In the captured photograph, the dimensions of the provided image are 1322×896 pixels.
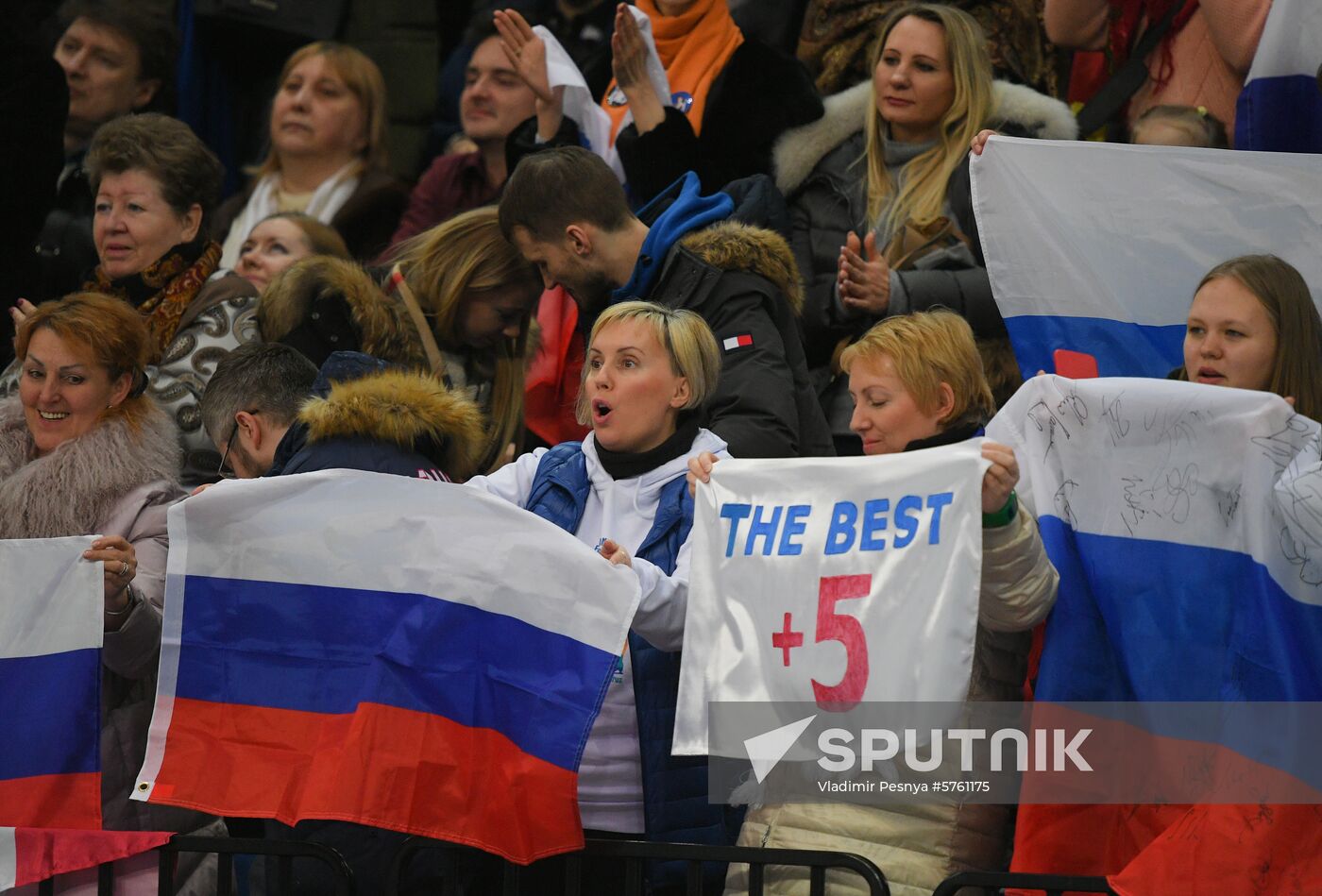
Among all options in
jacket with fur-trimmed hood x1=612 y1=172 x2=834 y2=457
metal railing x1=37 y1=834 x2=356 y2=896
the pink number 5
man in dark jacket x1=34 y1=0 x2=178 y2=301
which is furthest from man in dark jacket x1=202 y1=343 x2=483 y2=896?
man in dark jacket x1=34 y1=0 x2=178 y2=301

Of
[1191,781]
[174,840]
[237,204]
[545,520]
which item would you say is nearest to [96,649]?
[174,840]

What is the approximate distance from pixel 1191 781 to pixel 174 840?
7.86 ft

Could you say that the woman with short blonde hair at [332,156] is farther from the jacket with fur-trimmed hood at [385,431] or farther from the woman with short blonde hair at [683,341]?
the woman with short blonde hair at [683,341]

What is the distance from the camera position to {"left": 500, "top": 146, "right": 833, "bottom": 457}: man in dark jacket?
5.55 meters

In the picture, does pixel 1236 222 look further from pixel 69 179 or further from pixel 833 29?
pixel 69 179

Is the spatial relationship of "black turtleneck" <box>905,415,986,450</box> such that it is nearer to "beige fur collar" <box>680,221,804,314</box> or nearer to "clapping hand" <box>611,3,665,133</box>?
"beige fur collar" <box>680,221,804,314</box>

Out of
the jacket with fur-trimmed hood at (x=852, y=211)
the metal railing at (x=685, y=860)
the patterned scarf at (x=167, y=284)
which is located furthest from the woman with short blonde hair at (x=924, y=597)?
the patterned scarf at (x=167, y=284)

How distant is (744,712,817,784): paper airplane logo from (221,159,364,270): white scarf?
166 inches

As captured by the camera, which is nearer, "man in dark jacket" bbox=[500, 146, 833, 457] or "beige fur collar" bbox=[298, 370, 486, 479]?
"beige fur collar" bbox=[298, 370, 486, 479]

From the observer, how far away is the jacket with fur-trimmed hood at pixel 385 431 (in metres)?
4.82

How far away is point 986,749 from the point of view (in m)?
4.40

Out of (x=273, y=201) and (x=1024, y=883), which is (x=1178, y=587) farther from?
(x=273, y=201)

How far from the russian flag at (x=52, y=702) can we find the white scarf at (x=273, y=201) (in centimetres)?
316

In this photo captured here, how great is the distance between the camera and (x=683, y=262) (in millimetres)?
5742
